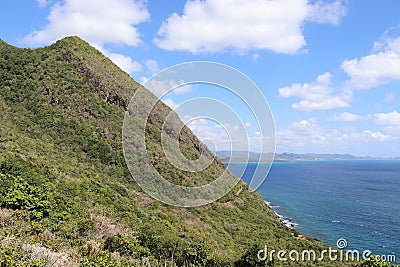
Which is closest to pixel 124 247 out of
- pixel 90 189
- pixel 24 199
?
pixel 24 199

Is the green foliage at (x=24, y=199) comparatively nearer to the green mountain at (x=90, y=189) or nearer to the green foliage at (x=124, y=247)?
the green mountain at (x=90, y=189)

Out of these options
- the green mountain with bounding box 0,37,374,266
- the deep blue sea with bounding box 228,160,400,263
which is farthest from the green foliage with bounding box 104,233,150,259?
the deep blue sea with bounding box 228,160,400,263

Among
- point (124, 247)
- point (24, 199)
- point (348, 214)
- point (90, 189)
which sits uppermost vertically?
point (90, 189)

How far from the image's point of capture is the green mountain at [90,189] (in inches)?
591

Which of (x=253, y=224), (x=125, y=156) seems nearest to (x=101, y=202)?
(x=125, y=156)

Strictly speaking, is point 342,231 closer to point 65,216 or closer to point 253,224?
point 253,224

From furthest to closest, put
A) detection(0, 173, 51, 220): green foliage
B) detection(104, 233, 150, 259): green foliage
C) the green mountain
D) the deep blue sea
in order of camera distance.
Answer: the deep blue sea < detection(0, 173, 51, 220): green foliage < detection(104, 233, 150, 259): green foliage < the green mountain

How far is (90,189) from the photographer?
94.5ft

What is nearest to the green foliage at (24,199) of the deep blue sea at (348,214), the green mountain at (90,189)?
the green mountain at (90,189)

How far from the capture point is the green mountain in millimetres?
15000

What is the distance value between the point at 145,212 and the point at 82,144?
14877mm

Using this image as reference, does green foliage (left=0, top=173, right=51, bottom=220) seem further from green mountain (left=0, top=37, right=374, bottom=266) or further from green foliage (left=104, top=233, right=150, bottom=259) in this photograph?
green foliage (left=104, top=233, right=150, bottom=259)

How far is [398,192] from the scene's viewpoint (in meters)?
109

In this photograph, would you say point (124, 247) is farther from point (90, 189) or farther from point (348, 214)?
point (348, 214)
